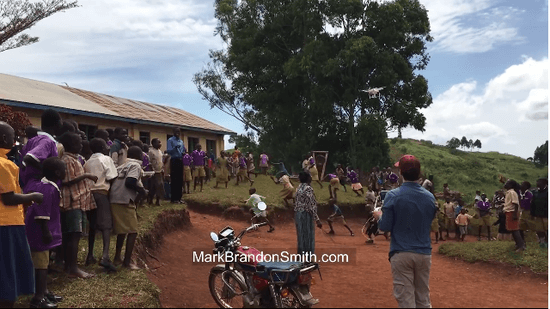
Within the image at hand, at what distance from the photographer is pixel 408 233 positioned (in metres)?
4.34

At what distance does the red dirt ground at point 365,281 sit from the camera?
Result: 22.9 ft

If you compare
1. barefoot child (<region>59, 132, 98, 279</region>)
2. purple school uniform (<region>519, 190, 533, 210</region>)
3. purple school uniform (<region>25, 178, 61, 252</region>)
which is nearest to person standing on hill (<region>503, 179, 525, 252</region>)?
purple school uniform (<region>519, 190, 533, 210</region>)

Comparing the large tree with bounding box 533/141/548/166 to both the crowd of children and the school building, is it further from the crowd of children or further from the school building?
the crowd of children

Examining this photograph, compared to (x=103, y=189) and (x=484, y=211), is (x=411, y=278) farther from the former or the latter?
(x=484, y=211)

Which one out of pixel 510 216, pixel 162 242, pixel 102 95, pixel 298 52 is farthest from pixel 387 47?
pixel 162 242

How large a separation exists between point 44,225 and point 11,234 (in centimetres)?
39

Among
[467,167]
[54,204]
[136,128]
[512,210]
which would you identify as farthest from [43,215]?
[467,167]

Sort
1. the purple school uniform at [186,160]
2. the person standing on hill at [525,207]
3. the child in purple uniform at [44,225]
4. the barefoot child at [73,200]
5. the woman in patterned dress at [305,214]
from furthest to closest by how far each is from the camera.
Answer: the purple school uniform at [186,160]
the person standing on hill at [525,207]
the woman in patterned dress at [305,214]
the barefoot child at [73,200]
the child in purple uniform at [44,225]

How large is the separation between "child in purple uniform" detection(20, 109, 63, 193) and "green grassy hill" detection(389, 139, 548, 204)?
127 ft

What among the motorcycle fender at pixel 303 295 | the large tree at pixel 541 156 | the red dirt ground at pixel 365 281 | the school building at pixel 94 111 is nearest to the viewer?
the motorcycle fender at pixel 303 295

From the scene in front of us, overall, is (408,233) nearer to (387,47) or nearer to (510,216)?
(510,216)

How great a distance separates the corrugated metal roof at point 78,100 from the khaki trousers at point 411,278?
15.4m

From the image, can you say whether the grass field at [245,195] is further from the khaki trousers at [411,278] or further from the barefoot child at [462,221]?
the khaki trousers at [411,278]

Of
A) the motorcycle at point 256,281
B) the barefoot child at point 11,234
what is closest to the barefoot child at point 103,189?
the motorcycle at point 256,281
